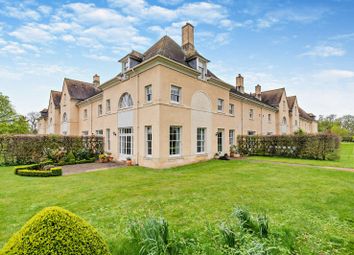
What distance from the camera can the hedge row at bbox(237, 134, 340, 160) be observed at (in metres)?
15.2

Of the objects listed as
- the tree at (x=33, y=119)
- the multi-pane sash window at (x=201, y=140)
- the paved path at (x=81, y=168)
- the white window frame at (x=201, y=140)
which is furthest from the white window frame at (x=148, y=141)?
the tree at (x=33, y=119)

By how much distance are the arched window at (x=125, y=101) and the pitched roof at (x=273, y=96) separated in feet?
80.0

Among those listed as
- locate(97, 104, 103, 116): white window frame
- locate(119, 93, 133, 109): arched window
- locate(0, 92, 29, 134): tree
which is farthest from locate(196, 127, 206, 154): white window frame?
locate(0, 92, 29, 134): tree

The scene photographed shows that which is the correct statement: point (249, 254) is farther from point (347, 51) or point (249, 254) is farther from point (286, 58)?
point (347, 51)

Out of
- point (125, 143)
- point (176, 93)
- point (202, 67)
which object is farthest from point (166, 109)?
point (202, 67)

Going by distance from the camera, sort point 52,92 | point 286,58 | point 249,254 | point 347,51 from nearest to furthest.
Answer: point 249,254 < point 347,51 < point 286,58 < point 52,92

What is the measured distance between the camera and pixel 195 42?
1692cm

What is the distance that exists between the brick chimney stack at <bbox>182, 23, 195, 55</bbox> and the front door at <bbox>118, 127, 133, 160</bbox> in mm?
8704

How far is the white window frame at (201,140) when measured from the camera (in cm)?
1517

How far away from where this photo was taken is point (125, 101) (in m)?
15.7

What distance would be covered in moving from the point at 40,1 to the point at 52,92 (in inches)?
1066

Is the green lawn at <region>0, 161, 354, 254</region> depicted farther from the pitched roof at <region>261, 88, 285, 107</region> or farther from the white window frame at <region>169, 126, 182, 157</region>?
the pitched roof at <region>261, 88, 285, 107</region>

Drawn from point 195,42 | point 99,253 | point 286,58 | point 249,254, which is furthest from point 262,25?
point 99,253

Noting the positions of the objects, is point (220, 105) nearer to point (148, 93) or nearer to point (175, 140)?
point (175, 140)
